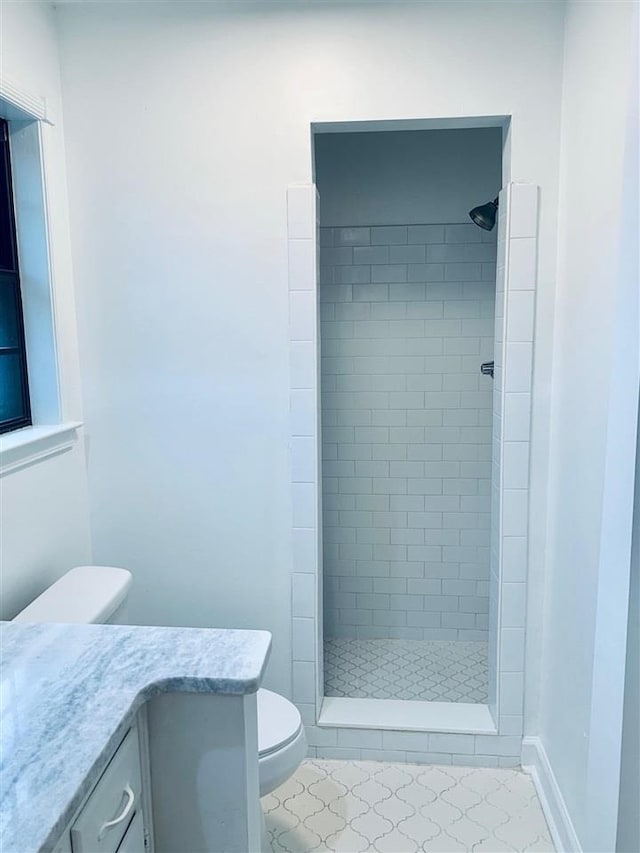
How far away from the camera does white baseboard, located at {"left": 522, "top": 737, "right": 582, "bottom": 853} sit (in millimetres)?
1756

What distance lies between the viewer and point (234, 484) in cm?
217

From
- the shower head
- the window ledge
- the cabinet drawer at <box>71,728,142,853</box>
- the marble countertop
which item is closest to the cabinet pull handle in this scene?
the cabinet drawer at <box>71,728,142,853</box>

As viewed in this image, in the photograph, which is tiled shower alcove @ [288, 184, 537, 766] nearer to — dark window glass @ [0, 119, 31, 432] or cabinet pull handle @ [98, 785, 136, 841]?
dark window glass @ [0, 119, 31, 432]

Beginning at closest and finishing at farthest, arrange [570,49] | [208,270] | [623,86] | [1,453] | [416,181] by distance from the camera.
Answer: [623,86] < [1,453] < [570,49] < [208,270] < [416,181]

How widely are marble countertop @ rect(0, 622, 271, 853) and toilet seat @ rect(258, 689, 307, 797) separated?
511 mm

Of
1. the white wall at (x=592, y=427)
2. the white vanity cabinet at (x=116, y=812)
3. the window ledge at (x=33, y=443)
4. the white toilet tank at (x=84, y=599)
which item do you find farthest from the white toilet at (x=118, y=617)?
the white wall at (x=592, y=427)

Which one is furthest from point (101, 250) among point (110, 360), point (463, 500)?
point (463, 500)

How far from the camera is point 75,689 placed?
114cm

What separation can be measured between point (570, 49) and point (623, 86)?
0.54 metres

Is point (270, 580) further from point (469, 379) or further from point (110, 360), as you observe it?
point (469, 379)

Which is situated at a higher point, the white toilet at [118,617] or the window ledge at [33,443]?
the window ledge at [33,443]

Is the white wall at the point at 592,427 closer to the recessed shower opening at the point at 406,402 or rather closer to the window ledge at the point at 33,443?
the recessed shower opening at the point at 406,402

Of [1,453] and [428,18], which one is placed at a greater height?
[428,18]

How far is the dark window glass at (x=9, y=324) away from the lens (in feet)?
6.33
